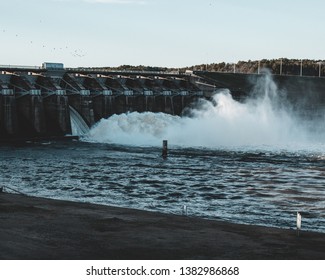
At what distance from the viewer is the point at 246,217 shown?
3688 cm

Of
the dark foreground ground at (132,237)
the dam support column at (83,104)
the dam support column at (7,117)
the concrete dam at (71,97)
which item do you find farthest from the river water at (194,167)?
the dark foreground ground at (132,237)

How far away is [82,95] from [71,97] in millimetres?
1833

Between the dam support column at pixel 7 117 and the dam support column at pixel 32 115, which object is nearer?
the dam support column at pixel 7 117

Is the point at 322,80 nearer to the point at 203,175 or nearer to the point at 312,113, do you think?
the point at 312,113

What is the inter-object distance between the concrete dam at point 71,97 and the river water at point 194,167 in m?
3.86

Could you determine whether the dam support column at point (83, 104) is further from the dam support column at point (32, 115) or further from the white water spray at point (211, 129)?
the dam support column at point (32, 115)

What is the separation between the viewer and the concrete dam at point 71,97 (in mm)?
89312

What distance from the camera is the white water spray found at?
90.9 m

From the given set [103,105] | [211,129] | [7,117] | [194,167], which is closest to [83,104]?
[103,105]

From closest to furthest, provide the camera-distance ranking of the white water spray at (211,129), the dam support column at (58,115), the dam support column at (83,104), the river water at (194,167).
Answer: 1. the river water at (194,167)
2. the white water spray at (211,129)
3. the dam support column at (58,115)
4. the dam support column at (83,104)

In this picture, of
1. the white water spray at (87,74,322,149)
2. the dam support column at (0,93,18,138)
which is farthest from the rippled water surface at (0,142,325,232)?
the white water spray at (87,74,322,149)

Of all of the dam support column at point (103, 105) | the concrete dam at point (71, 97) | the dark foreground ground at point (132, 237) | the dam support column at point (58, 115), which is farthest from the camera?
the dam support column at point (103, 105)

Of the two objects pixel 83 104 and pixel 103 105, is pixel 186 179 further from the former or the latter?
pixel 103 105

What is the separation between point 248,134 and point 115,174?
141 feet
